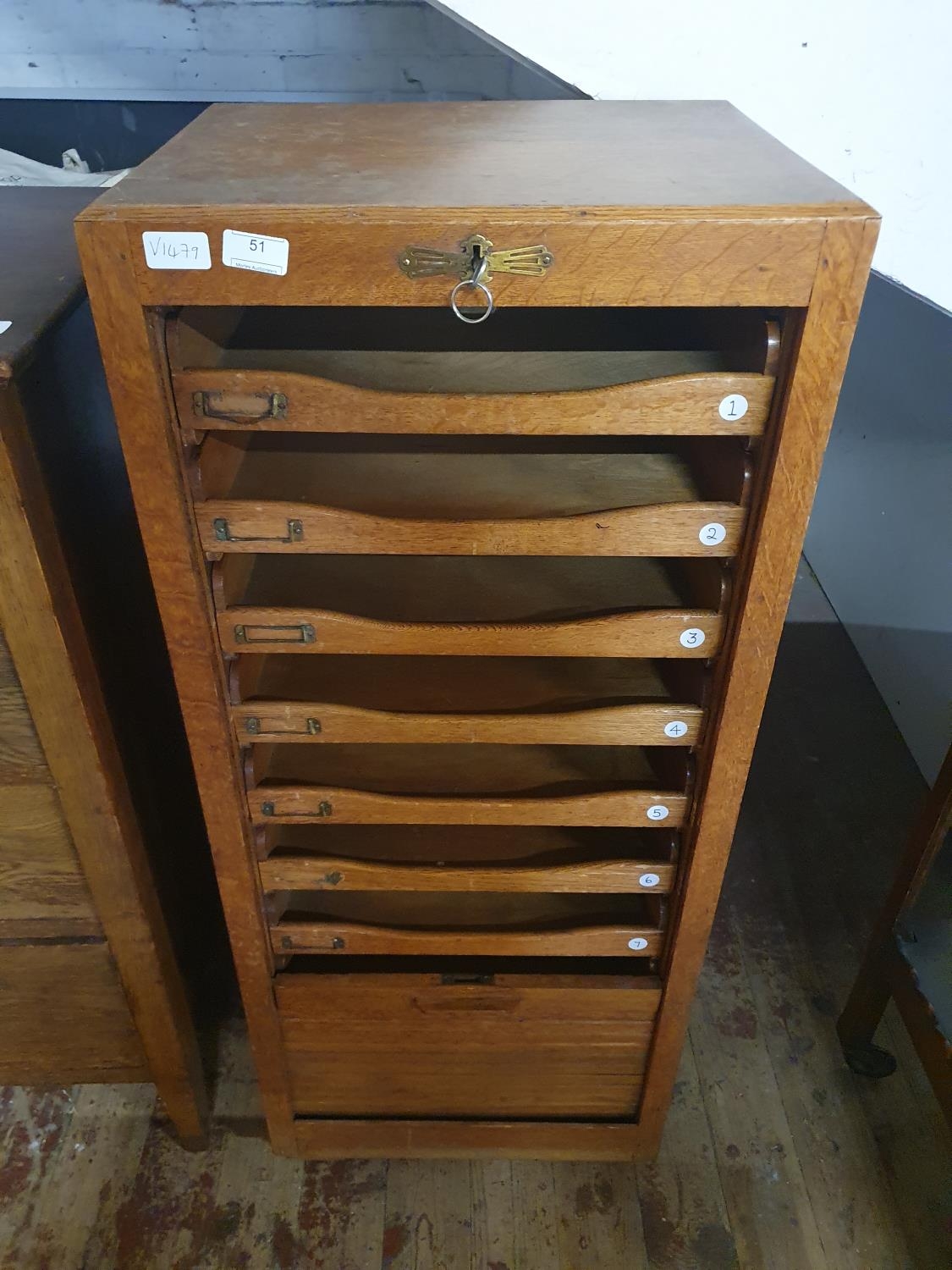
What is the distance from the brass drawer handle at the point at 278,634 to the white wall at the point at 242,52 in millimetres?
2052

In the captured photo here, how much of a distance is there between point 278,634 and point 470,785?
336 millimetres

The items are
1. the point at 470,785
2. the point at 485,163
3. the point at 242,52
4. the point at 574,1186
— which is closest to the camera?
the point at 485,163

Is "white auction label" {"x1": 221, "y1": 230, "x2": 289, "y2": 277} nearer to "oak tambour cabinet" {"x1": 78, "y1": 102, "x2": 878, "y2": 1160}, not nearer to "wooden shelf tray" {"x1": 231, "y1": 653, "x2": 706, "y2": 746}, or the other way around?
"oak tambour cabinet" {"x1": 78, "y1": 102, "x2": 878, "y2": 1160}

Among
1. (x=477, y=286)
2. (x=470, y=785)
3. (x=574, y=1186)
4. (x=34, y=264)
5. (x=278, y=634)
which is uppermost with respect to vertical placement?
(x=477, y=286)

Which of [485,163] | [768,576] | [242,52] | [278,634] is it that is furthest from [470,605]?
[242,52]

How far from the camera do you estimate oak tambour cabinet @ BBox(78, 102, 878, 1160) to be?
653 millimetres

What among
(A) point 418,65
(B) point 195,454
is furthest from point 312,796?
(A) point 418,65

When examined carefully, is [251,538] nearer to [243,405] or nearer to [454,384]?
[243,405]

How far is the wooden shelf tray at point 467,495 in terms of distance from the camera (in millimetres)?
784

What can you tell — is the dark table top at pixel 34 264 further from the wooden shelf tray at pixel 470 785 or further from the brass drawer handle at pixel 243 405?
the wooden shelf tray at pixel 470 785

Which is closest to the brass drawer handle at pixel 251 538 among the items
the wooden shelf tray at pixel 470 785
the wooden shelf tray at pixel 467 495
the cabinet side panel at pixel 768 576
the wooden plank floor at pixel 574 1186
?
the wooden shelf tray at pixel 467 495

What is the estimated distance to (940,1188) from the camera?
4.47 feet

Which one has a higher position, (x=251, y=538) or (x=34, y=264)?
(x=34, y=264)

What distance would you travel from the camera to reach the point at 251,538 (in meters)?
0.79
